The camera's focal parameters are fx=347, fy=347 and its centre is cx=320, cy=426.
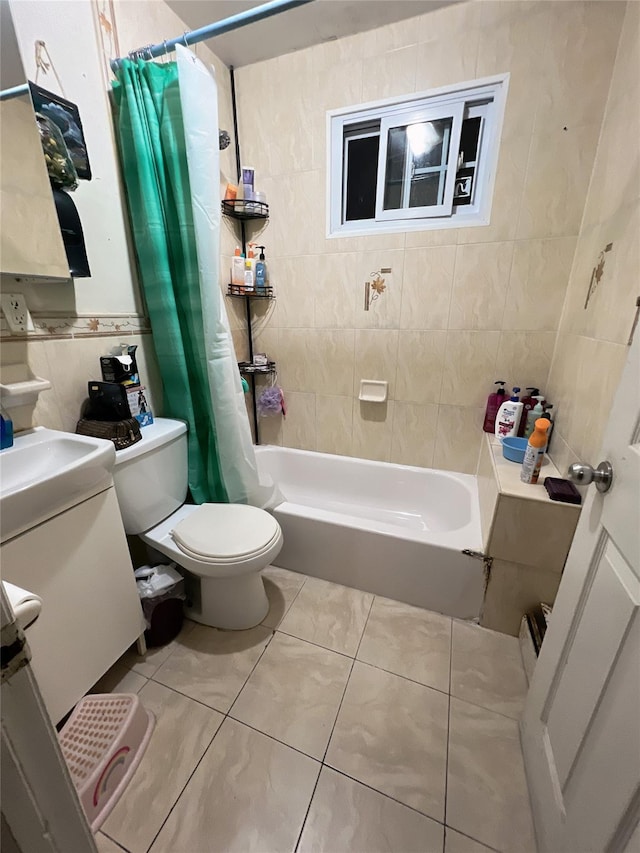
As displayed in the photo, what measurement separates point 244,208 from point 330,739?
2250 mm

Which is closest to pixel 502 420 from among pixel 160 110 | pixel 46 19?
pixel 160 110

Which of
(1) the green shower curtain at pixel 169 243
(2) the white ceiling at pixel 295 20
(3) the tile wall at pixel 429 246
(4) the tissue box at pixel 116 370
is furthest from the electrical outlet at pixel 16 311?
(2) the white ceiling at pixel 295 20

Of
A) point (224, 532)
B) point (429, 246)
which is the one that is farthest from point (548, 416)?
point (224, 532)

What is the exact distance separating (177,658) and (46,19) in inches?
84.1

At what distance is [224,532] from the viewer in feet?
4.38

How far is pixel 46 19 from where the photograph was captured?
41.1 inches

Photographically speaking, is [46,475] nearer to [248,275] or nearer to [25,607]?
[25,607]

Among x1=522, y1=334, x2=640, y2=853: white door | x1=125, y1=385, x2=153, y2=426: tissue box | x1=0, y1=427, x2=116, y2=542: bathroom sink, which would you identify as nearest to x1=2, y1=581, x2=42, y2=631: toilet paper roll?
x1=0, y1=427, x2=116, y2=542: bathroom sink

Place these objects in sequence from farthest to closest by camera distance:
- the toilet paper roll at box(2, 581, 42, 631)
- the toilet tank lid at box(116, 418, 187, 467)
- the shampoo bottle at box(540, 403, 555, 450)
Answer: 1. the shampoo bottle at box(540, 403, 555, 450)
2. the toilet tank lid at box(116, 418, 187, 467)
3. the toilet paper roll at box(2, 581, 42, 631)

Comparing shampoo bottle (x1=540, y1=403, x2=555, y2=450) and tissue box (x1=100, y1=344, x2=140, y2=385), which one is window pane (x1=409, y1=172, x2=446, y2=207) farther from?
tissue box (x1=100, y1=344, x2=140, y2=385)

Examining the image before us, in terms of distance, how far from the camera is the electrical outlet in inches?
40.4

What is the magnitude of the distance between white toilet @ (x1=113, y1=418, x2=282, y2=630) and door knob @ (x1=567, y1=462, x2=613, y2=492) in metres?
0.99

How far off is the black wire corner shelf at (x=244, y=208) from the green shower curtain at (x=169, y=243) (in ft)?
1.74

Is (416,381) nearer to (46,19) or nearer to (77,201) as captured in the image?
(77,201)
